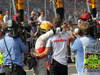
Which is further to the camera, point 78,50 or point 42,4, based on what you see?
point 42,4

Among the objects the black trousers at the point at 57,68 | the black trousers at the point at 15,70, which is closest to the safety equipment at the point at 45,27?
the black trousers at the point at 57,68

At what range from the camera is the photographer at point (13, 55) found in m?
6.74

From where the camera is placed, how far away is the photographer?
22.1 feet

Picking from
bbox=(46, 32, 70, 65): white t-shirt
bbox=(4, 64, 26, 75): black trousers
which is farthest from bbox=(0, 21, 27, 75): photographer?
bbox=(46, 32, 70, 65): white t-shirt

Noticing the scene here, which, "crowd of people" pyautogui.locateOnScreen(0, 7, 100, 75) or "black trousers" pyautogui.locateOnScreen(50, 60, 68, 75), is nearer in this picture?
"crowd of people" pyautogui.locateOnScreen(0, 7, 100, 75)

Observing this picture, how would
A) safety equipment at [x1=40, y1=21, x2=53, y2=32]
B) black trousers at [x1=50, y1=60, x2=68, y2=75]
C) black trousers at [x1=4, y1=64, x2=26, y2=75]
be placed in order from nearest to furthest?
black trousers at [x1=4, y1=64, x2=26, y2=75], black trousers at [x1=50, y1=60, x2=68, y2=75], safety equipment at [x1=40, y1=21, x2=53, y2=32]

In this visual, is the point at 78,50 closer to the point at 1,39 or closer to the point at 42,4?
the point at 1,39

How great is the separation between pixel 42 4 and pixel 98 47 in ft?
49.4

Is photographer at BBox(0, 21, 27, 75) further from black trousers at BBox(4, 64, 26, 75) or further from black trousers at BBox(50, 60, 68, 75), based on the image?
black trousers at BBox(50, 60, 68, 75)

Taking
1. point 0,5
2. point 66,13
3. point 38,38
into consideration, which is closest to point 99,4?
point 66,13

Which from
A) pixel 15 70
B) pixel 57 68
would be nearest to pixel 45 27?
pixel 57 68

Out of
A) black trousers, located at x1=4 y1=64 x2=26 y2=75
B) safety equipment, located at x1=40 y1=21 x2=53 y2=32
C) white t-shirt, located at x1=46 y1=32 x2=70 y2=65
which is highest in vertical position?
safety equipment, located at x1=40 y1=21 x2=53 y2=32

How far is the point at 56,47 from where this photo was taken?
24.5ft

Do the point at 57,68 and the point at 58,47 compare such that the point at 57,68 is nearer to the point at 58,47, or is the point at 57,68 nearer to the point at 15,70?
the point at 58,47
